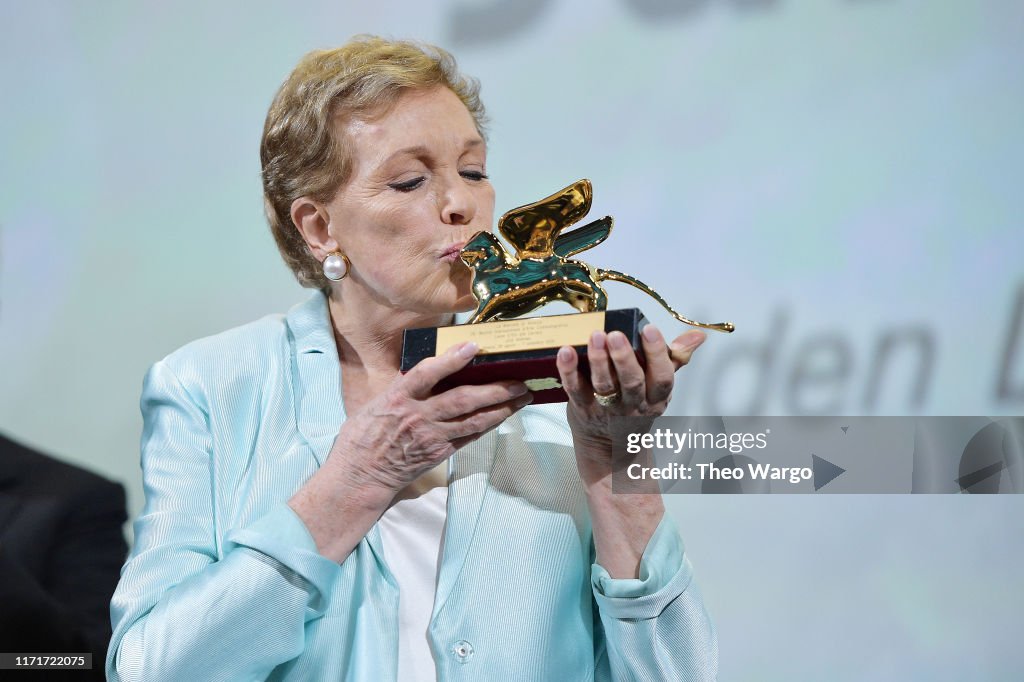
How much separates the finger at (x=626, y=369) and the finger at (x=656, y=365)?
0.04 feet

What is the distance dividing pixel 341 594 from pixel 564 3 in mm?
1382

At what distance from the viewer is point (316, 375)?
5.53 feet

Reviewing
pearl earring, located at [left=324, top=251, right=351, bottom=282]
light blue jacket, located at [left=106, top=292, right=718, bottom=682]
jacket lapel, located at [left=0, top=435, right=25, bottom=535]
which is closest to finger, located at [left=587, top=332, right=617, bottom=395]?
light blue jacket, located at [left=106, top=292, right=718, bottom=682]

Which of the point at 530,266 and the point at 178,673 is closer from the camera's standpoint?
the point at 178,673

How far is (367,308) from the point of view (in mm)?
1709

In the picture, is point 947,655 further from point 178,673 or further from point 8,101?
point 8,101

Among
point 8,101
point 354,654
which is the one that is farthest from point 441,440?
point 8,101

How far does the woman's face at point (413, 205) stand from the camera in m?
1.59

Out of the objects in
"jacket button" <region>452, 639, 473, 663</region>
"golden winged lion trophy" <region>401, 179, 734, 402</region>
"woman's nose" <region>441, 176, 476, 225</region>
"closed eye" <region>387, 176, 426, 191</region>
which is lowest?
"jacket button" <region>452, 639, 473, 663</region>

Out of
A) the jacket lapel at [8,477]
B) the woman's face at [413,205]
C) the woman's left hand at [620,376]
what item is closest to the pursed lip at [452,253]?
the woman's face at [413,205]

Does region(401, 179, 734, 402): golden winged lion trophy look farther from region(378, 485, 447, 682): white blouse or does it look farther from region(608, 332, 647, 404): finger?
region(378, 485, 447, 682): white blouse

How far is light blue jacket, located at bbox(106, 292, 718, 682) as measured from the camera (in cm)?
139

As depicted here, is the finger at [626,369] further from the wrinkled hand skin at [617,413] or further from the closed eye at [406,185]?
the closed eye at [406,185]

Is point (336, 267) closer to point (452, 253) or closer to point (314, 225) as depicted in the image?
point (314, 225)
